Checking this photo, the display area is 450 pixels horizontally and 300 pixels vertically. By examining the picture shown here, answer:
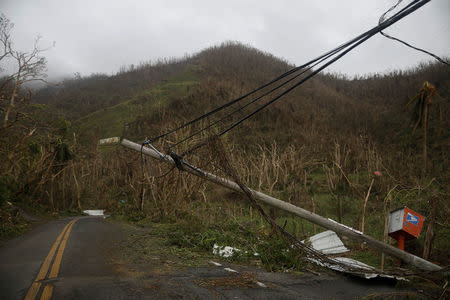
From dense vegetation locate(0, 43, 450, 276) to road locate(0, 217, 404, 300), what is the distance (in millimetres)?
2203

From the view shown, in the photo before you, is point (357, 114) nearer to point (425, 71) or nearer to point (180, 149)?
point (425, 71)

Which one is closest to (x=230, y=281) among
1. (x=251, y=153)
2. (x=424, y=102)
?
(x=424, y=102)

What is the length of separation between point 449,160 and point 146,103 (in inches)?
2119

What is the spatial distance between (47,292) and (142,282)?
139cm

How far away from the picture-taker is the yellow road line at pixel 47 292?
449cm

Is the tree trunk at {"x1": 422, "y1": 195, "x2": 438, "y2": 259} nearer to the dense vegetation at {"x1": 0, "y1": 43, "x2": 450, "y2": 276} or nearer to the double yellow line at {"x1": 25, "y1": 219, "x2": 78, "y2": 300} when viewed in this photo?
the dense vegetation at {"x1": 0, "y1": 43, "x2": 450, "y2": 276}

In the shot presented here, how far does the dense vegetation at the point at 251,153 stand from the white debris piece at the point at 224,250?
0.46 m

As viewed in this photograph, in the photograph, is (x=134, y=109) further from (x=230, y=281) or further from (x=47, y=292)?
(x=47, y=292)

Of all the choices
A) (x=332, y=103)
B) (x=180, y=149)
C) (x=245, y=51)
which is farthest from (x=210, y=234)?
(x=245, y=51)

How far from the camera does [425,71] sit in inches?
1629

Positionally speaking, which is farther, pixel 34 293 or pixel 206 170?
pixel 206 170

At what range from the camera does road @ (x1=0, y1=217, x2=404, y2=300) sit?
4.83 meters

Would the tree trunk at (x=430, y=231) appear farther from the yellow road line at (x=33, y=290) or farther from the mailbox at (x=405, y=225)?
the yellow road line at (x=33, y=290)

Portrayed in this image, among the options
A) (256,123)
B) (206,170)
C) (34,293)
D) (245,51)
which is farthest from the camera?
(245,51)
